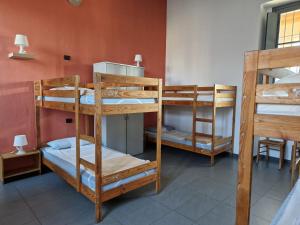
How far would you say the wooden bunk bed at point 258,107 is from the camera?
1.22m

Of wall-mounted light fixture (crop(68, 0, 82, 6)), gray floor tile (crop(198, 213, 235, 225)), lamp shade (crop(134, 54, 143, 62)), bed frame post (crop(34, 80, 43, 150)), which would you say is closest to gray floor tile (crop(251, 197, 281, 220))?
gray floor tile (crop(198, 213, 235, 225))

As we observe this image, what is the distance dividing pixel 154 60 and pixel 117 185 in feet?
11.8

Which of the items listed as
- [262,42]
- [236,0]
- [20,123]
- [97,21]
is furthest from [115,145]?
[236,0]

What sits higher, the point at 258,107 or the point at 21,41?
the point at 21,41

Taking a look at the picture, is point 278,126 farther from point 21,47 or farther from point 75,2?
point 75,2

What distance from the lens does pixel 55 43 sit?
3393 millimetres

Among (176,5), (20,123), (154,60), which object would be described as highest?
(176,5)

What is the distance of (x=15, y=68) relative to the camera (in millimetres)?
3018

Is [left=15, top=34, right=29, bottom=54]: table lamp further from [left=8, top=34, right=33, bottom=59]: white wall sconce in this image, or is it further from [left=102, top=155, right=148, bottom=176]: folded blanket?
[left=102, top=155, right=148, bottom=176]: folded blanket

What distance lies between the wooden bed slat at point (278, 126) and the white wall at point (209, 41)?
2.91m

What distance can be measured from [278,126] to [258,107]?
0.56 feet

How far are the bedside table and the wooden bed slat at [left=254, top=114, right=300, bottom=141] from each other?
312 cm

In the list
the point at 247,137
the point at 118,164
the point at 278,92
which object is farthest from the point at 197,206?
the point at 278,92

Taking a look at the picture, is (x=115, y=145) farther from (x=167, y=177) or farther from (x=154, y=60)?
(x=154, y=60)
